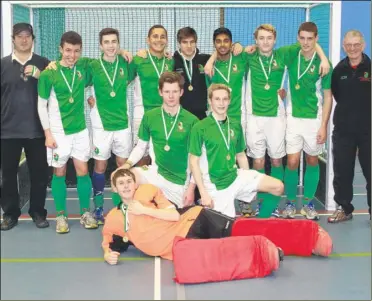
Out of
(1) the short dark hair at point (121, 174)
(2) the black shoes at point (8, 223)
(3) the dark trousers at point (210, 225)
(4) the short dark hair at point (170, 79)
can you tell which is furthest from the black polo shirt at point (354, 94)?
(2) the black shoes at point (8, 223)

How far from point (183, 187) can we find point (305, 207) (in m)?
1.36

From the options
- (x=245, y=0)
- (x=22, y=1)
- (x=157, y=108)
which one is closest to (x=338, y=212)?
(x=157, y=108)

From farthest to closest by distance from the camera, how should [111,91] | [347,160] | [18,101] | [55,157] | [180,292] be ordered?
[347,160] → [111,91] → [55,157] → [18,101] → [180,292]

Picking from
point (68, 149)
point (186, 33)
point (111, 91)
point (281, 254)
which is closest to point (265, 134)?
point (186, 33)

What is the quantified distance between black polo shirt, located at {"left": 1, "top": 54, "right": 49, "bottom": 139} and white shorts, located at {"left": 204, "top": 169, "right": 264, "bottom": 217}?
1598mm

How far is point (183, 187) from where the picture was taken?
558 centimetres

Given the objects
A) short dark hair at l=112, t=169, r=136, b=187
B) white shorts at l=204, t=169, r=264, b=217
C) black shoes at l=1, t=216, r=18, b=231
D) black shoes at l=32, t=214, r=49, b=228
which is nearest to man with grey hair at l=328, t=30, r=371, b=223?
white shorts at l=204, t=169, r=264, b=217

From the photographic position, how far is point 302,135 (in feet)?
20.0

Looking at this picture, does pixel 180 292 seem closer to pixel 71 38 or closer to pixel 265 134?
pixel 265 134

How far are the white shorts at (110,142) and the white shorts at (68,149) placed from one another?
0.39 feet

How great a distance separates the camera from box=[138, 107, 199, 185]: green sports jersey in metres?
5.48

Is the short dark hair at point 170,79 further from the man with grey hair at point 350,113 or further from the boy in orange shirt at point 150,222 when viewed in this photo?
the man with grey hair at point 350,113

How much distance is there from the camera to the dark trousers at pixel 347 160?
233 inches

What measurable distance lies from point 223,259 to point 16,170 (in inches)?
87.8
